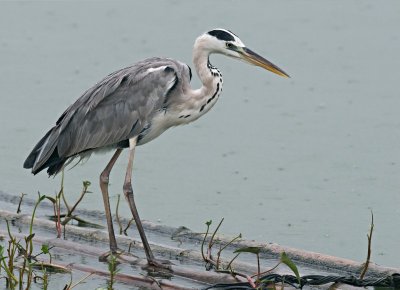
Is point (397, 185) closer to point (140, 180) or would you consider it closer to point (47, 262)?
point (140, 180)

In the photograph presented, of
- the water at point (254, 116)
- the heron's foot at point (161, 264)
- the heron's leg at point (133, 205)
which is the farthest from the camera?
the water at point (254, 116)

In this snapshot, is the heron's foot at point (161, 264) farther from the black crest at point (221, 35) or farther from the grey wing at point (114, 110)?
the black crest at point (221, 35)

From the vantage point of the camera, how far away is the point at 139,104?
26.9 ft

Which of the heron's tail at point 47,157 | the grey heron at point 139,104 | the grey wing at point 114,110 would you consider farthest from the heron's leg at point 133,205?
the heron's tail at point 47,157

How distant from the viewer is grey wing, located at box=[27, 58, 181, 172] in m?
8.18

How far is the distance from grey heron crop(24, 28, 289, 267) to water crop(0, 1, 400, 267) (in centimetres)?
119

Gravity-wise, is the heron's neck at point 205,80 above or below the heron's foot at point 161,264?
above

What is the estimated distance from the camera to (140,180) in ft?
33.6

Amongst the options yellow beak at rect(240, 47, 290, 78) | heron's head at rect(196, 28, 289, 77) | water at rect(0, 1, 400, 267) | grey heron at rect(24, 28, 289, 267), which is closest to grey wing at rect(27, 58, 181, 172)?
grey heron at rect(24, 28, 289, 267)

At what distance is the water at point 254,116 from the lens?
9.52 meters

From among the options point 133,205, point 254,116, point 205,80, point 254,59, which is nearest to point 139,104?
point 205,80

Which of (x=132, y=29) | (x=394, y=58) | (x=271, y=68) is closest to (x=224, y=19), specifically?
(x=132, y=29)

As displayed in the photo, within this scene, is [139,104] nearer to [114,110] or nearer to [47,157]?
[114,110]

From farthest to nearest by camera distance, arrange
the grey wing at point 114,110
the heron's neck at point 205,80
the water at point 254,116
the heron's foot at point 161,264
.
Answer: the water at point 254,116
the heron's neck at point 205,80
the grey wing at point 114,110
the heron's foot at point 161,264
